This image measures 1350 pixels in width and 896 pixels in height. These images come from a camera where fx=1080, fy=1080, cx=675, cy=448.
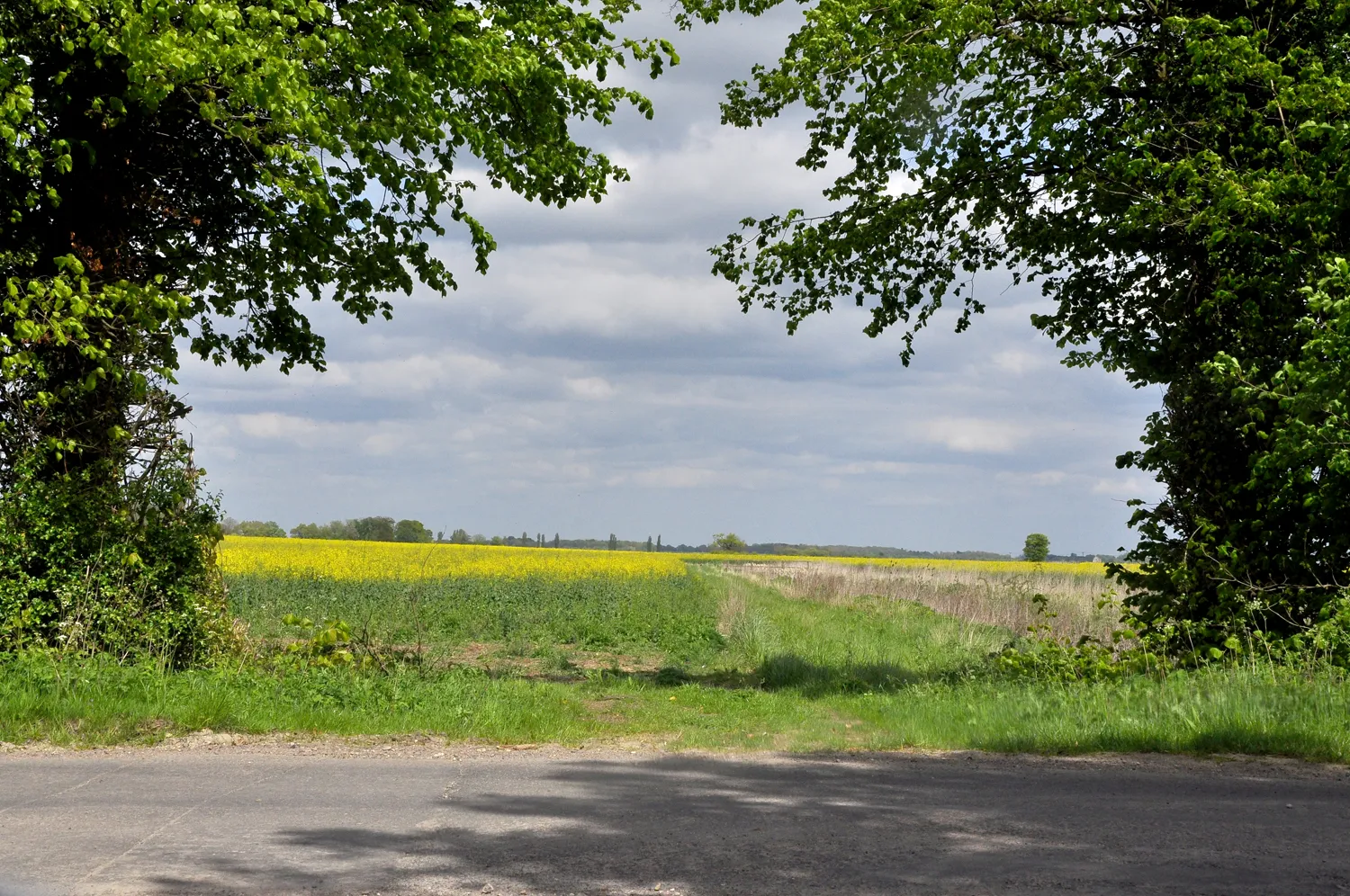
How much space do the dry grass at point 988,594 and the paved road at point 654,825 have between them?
25.2ft

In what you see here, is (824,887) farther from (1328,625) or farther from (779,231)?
(779,231)

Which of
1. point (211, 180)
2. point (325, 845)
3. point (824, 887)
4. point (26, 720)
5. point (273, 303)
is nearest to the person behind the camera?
point (824, 887)

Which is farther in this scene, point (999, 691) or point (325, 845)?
point (999, 691)

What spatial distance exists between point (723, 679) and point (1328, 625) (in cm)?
813

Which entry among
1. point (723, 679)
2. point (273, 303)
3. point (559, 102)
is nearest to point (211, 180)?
point (273, 303)

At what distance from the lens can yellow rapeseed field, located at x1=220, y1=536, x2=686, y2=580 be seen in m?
33.8

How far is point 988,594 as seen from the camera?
103 feet

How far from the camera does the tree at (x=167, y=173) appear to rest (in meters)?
11.1

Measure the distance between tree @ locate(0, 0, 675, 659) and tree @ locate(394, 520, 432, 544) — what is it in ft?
285

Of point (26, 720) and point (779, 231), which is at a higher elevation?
point (779, 231)

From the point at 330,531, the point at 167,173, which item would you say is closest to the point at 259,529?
the point at 330,531

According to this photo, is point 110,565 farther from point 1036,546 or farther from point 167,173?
point 1036,546

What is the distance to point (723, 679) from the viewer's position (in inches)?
644

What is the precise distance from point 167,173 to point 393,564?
2690 centimetres
